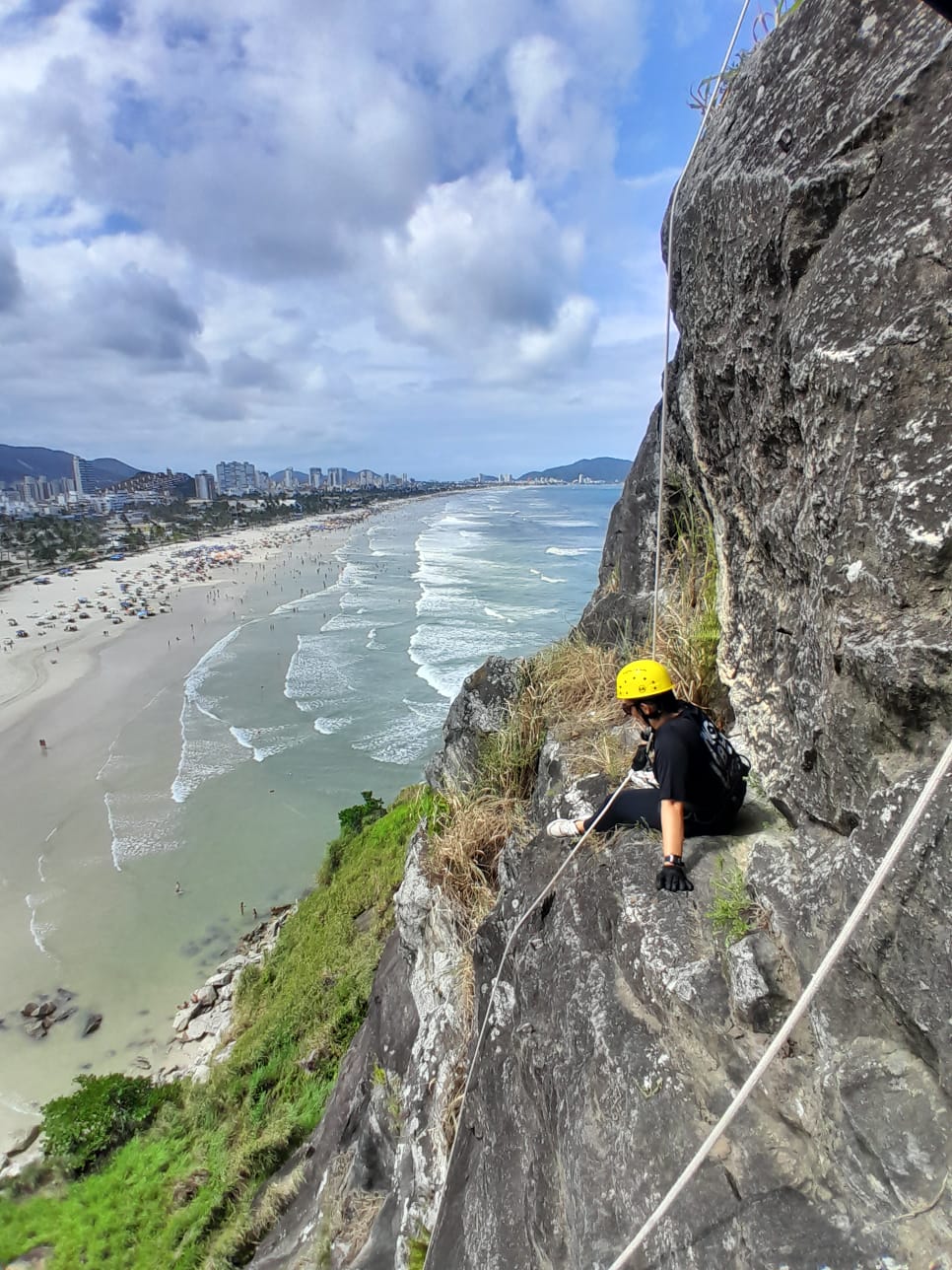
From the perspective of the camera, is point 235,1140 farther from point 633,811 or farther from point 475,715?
point 633,811

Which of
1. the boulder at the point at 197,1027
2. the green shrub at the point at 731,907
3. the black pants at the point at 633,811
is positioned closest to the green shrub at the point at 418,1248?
the black pants at the point at 633,811

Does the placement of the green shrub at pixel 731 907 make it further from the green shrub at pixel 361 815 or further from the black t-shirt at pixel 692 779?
the green shrub at pixel 361 815

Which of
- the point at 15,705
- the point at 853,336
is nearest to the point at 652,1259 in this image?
the point at 853,336

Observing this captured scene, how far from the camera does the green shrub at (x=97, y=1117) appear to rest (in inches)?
470

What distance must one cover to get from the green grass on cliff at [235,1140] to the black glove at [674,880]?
5.38 metres

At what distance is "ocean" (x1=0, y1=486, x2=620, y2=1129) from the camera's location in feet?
52.8

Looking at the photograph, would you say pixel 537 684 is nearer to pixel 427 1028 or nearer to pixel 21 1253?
pixel 427 1028

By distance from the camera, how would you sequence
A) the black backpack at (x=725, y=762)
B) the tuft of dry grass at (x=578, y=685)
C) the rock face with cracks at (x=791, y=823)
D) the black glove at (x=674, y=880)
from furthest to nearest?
1. the tuft of dry grass at (x=578, y=685)
2. the black backpack at (x=725, y=762)
3. the black glove at (x=674, y=880)
4. the rock face with cracks at (x=791, y=823)

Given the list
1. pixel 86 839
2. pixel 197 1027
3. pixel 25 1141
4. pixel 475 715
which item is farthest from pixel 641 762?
pixel 86 839

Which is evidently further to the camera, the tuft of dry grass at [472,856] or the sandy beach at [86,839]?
the sandy beach at [86,839]

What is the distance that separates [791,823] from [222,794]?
23401 mm

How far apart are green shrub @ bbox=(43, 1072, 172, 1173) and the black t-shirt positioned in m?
14.0

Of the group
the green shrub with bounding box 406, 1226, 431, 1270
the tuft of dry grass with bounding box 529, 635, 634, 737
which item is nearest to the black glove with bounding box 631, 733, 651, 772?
the tuft of dry grass with bounding box 529, 635, 634, 737

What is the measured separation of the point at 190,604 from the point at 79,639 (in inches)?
458
